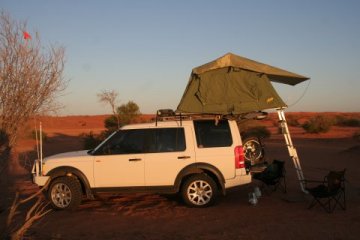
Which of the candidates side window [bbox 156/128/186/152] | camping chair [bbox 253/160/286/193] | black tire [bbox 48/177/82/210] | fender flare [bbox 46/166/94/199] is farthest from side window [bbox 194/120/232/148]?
black tire [bbox 48/177/82/210]

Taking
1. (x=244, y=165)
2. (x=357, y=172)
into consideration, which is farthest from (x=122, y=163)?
(x=357, y=172)

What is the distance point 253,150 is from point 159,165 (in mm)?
2310

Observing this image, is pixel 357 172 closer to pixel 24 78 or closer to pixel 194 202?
pixel 194 202

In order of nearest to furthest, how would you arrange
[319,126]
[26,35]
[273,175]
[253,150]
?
[26,35]
[253,150]
[273,175]
[319,126]

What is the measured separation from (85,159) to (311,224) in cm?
480

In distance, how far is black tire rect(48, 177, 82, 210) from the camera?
930 cm

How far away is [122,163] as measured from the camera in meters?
9.28

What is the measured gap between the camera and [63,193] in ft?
30.7

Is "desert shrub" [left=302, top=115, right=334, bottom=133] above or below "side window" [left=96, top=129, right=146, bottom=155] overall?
above

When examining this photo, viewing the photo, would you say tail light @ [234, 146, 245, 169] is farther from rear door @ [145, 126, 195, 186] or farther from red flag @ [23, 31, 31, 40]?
red flag @ [23, 31, 31, 40]

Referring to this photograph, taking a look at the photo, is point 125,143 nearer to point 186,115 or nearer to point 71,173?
point 71,173

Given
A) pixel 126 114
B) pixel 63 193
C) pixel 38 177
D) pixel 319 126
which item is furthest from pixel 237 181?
pixel 319 126

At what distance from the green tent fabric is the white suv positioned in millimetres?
386

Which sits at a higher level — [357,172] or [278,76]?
[278,76]
